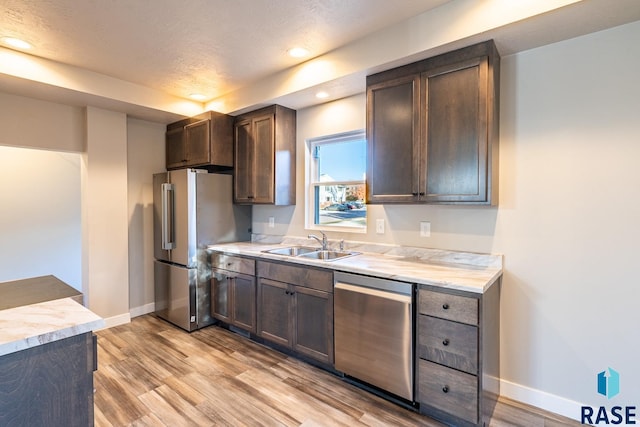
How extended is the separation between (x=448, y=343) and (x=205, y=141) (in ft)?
10.3

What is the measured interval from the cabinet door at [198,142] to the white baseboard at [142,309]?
1879 millimetres

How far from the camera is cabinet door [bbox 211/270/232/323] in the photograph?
3340 millimetres

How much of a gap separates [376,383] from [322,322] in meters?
0.59

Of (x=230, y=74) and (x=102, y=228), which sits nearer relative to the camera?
(x=230, y=74)

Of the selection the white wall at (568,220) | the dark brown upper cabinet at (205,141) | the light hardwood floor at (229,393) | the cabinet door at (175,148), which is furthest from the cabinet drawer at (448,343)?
the cabinet door at (175,148)

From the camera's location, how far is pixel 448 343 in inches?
74.9

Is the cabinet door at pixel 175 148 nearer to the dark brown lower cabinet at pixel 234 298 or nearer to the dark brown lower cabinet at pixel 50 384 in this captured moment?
the dark brown lower cabinet at pixel 234 298

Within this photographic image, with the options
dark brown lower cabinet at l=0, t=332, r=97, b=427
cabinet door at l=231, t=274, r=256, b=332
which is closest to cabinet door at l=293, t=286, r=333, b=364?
cabinet door at l=231, t=274, r=256, b=332

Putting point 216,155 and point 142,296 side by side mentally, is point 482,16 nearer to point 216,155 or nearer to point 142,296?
point 216,155

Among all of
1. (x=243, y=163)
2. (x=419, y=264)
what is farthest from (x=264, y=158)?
(x=419, y=264)

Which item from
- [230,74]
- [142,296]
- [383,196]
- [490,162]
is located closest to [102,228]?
[142,296]

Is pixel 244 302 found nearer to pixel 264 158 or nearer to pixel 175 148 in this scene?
pixel 264 158

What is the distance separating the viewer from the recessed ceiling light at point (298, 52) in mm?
2652

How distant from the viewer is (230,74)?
3168 millimetres
